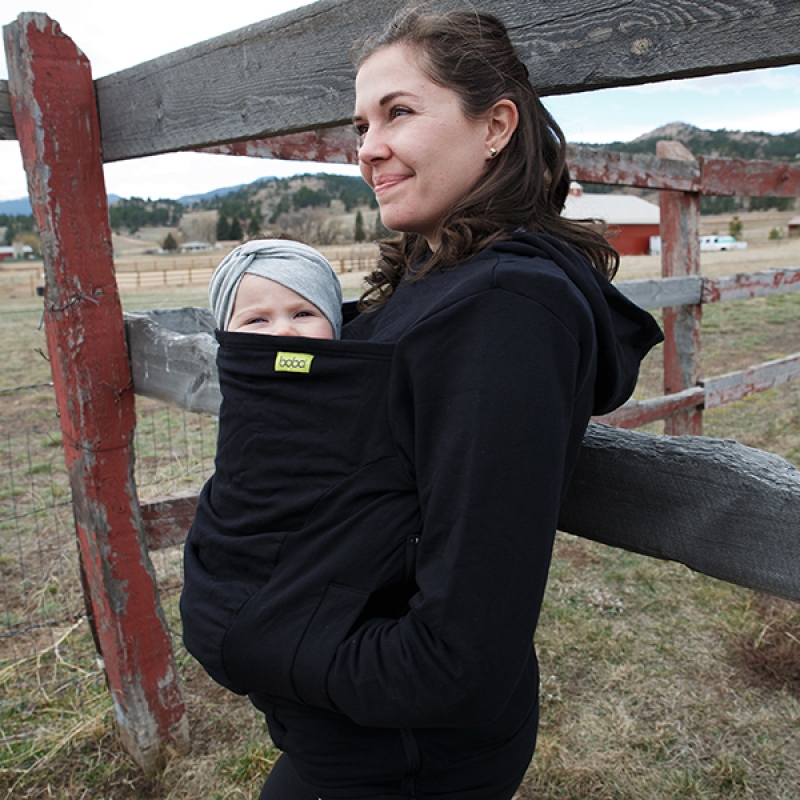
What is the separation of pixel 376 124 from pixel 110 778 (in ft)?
7.88

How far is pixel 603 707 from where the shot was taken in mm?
2604

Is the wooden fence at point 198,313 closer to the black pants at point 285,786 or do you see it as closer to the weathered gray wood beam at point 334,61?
the weathered gray wood beam at point 334,61

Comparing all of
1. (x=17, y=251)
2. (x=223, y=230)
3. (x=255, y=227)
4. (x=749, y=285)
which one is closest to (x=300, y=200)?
(x=223, y=230)

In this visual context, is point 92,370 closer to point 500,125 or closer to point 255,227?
point 500,125

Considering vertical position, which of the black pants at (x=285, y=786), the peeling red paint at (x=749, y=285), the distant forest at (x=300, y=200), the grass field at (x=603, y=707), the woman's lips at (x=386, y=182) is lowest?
→ the grass field at (x=603, y=707)

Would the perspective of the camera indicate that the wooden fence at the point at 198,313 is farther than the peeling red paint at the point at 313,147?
No

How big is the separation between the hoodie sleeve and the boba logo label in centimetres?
17

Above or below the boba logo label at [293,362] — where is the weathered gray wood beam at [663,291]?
below

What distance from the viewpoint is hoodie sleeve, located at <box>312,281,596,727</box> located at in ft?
2.70

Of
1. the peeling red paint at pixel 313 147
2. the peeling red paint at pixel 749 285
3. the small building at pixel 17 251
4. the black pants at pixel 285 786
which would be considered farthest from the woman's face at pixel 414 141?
the small building at pixel 17 251

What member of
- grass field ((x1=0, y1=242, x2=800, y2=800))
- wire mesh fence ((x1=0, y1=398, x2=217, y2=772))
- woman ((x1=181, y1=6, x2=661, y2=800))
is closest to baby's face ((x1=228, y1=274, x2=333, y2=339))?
woman ((x1=181, y1=6, x2=661, y2=800))

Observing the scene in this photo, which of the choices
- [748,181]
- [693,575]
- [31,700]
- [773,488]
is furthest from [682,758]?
[748,181]

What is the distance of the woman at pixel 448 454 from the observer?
836 millimetres

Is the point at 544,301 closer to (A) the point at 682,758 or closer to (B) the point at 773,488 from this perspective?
(B) the point at 773,488
